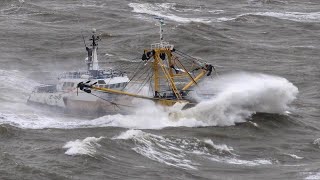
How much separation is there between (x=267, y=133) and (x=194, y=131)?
5170 millimetres

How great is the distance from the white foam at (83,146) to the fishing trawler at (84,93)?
11.7m

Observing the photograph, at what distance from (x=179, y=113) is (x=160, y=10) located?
56520 mm

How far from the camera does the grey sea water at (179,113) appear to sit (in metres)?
39.6

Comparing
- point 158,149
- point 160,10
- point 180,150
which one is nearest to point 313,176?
point 180,150

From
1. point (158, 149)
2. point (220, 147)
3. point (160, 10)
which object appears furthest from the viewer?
point (160, 10)

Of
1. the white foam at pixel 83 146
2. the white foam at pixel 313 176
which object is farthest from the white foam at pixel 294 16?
the white foam at pixel 313 176

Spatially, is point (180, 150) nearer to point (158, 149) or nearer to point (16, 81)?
point (158, 149)

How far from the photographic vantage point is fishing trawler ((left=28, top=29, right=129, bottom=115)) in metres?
54.9

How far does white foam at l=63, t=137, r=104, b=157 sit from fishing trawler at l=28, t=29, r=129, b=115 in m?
11.7

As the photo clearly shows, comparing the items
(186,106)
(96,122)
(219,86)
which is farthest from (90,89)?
(219,86)

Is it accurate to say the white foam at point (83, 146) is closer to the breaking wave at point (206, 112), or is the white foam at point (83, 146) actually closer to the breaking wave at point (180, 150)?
the breaking wave at point (180, 150)

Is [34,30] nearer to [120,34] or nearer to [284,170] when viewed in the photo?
[120,34]

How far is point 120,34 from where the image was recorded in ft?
294

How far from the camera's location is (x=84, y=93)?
55688 millimetres
